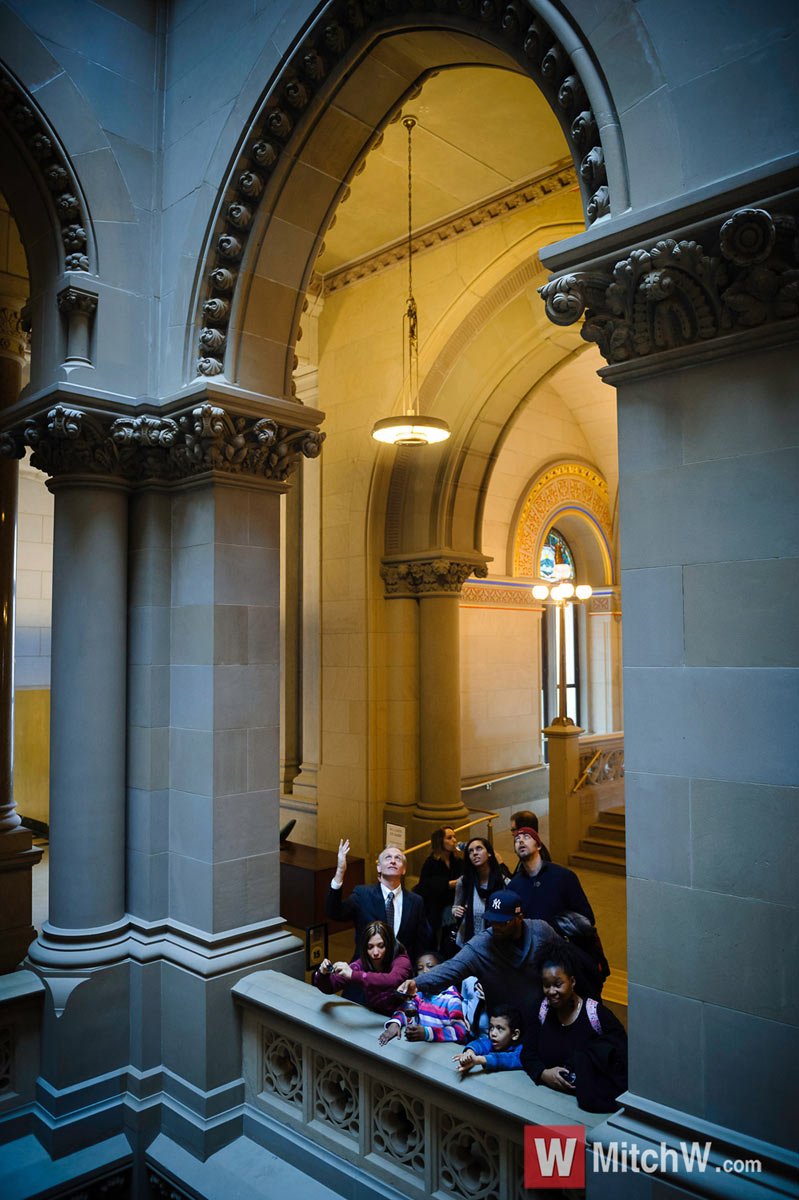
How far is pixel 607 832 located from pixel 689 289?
29.4ft

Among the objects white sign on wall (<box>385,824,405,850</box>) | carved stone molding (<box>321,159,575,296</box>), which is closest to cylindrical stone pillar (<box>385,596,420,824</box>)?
white sign on wall (<box>385,824,405,850</box>)

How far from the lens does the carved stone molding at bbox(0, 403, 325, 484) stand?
14.5ft

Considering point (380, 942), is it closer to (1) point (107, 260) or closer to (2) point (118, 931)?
(2) point (118, 931)

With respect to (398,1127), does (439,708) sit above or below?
above

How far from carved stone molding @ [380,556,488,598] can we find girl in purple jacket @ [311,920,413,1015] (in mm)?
5251

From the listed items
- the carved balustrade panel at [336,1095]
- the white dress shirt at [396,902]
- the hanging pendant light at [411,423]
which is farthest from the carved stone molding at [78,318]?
the carved balustrade panel at [336,1095]

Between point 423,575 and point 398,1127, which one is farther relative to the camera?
point 423,575

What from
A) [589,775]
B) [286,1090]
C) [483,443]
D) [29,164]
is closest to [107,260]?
[29,164]

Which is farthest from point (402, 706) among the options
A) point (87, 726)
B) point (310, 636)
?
point (87, 726)

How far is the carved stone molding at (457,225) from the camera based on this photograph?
7611mm

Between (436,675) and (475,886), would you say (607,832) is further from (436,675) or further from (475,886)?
(475,886)

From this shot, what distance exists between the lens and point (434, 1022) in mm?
3621

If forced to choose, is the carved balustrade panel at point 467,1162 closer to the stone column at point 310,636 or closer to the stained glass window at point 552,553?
the stone column at point 310,636

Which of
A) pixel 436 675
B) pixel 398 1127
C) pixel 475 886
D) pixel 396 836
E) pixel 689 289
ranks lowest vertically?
pixel 398 1127
